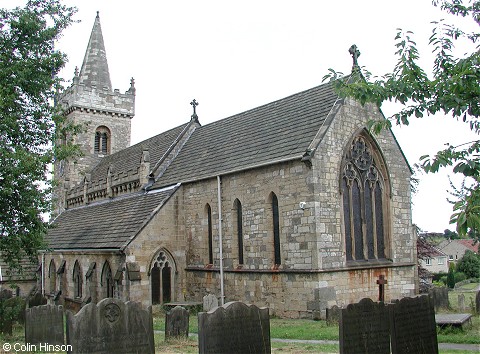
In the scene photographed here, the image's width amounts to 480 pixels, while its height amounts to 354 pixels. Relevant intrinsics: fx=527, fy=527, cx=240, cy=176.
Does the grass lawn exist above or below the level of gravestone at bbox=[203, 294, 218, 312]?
below

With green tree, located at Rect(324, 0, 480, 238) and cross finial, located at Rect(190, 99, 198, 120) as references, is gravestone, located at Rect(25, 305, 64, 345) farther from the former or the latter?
cross finial, located at Rect(190, 99, 198, 120)

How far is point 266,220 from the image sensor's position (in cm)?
1859

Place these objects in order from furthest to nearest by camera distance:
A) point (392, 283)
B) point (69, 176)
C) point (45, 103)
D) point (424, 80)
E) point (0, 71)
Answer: point (69, 176), point (392, 283), point (45, 103), point (0, 71), point (424, 80)

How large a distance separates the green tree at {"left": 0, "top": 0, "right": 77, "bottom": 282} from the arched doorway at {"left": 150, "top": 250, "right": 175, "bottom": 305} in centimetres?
545

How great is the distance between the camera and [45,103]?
17.5 meters

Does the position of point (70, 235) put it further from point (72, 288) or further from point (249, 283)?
→ point (249, 283)

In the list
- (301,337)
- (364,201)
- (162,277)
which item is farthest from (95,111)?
(301,337)

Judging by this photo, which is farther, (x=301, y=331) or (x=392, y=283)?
(x=392, y=283)

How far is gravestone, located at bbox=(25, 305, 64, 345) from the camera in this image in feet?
39.2

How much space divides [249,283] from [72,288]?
1095 centimetres

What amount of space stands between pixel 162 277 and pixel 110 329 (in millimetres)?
12640

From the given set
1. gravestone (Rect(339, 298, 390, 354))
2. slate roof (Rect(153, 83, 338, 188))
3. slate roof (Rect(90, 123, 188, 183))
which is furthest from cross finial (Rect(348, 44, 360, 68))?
gravestone (Rect(339, 298, 390, 354))

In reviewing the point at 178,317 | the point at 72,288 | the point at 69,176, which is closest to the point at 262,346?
the point at 178,317

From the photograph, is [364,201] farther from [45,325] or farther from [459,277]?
[459,277]
